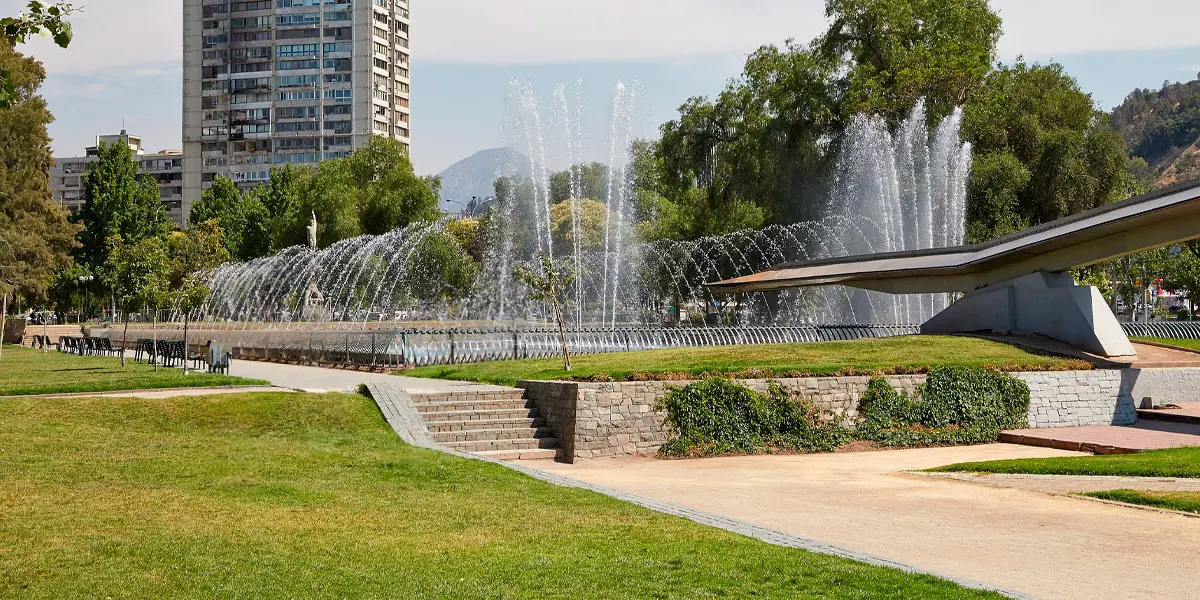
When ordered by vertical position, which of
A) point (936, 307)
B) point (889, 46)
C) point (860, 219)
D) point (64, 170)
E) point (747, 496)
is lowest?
point (747, 496)

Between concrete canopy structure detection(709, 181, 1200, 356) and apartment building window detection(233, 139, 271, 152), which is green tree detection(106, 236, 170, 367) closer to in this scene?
concrete canopy structure detection(709, 181, 1200, 356)

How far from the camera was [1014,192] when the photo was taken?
128ft

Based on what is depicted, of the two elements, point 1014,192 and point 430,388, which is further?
point 1014,192

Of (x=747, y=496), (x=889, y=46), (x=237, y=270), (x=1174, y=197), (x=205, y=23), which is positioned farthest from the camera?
(x=205, y=23)

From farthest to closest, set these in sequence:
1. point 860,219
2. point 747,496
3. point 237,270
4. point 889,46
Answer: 1. point 237,270
2. point 889,46
3. point 860,219
4. point 747,496

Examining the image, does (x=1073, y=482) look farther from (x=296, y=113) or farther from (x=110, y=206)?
(x=296, y=113)

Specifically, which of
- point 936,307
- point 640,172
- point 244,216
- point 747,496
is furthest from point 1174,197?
point 244,216

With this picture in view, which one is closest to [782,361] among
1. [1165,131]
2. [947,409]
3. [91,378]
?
[947,409]

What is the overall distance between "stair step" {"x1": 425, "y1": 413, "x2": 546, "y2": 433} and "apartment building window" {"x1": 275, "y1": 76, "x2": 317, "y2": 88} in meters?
105

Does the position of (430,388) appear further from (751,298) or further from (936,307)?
(751,298)

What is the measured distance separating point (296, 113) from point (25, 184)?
72.0m

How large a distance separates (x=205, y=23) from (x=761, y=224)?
89.4m

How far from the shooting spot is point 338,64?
115125 mm

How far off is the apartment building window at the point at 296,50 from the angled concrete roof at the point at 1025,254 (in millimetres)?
94679
